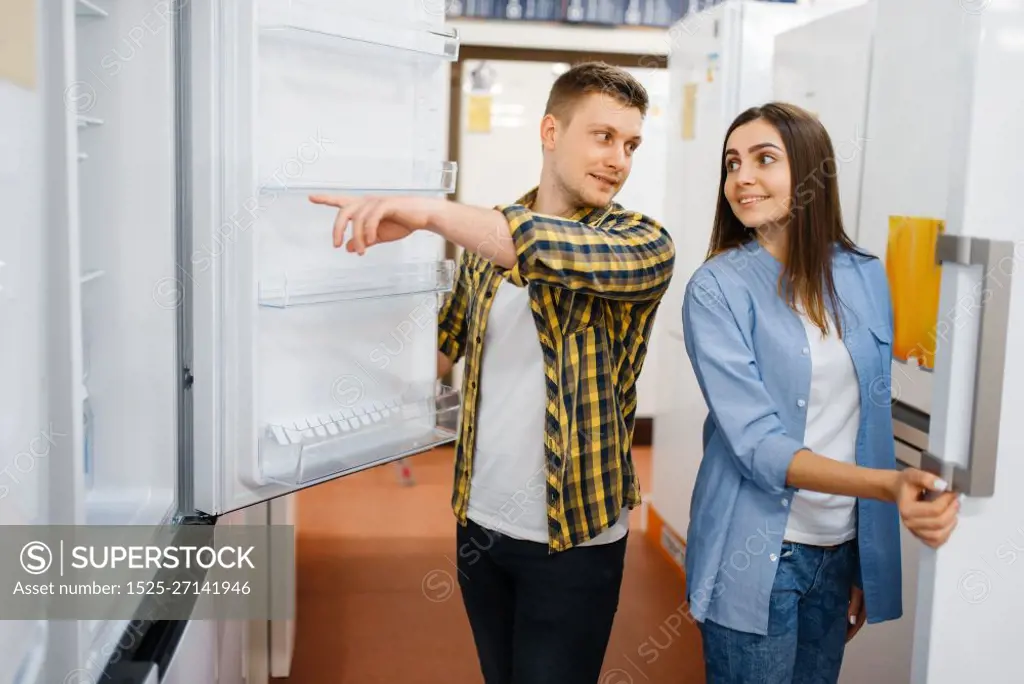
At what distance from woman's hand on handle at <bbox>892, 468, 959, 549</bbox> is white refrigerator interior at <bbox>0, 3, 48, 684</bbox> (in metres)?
0.99

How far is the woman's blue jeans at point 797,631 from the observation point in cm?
145

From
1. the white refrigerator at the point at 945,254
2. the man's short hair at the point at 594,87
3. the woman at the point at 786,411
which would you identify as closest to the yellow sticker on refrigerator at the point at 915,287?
the white refrigerator at the point at 945,254

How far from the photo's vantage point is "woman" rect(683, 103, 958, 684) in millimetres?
1440

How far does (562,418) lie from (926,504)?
505 mm

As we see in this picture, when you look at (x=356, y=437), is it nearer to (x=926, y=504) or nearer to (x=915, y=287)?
(x=926, y=504)

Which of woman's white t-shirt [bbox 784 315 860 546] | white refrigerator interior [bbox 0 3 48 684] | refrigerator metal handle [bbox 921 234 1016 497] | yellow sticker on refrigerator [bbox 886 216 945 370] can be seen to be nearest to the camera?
white refrigerator interior [bbox 0 3 48 684]

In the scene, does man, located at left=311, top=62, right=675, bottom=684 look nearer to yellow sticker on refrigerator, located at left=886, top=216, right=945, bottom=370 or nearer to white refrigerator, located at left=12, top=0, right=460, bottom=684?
white refrigerator, located at left=12, top=0, right=460, bottom=684

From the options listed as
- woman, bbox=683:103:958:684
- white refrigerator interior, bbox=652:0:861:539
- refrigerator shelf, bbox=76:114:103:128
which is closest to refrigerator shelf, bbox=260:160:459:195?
refrigerator shelf, bbox=76:114:103:128

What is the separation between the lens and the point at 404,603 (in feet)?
10.9

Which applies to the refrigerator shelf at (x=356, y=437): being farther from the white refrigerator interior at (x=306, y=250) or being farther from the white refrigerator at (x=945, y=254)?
the white refrigerator at (x=945, y=254)

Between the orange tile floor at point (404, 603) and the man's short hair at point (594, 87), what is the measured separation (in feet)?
5.76

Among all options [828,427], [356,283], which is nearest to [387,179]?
[356,283]

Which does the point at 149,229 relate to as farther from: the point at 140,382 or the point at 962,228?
the point at 962,228

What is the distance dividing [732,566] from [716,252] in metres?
0.47
